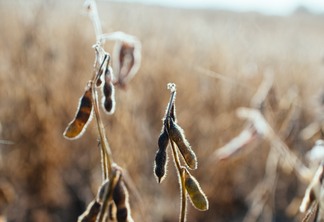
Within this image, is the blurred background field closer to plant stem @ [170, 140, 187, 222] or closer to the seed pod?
the seed pod

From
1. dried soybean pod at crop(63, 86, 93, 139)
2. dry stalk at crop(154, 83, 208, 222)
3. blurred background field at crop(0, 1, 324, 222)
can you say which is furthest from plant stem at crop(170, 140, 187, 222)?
blurred background field at crop(0, 1, 324, 222)

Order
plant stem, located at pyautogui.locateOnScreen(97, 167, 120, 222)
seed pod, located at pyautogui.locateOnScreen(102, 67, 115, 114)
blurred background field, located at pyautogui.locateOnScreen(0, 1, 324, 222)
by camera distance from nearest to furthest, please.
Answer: plant stem, located at pyautogui.locateOnScreen(97, 167, 120, 222) → seed pod, located at pyautogui.locateOnScreen(102, 67, 115, 114) → blurred background field, located at pyautogui.locateOnScreen(0, 1, 324, 222)

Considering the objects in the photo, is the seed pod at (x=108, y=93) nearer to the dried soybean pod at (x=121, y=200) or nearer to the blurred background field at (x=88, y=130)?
the dried soybean pod at (x=121, y=200)

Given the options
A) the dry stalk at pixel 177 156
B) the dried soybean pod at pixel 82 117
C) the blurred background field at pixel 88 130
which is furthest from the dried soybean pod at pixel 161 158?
the blurred background field at pixel 88 130

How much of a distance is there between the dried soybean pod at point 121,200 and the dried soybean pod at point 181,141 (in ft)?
0.24

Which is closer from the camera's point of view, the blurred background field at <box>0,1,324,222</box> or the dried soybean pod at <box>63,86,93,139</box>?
the dried soybean pod at <box>63,86,93,139</box>

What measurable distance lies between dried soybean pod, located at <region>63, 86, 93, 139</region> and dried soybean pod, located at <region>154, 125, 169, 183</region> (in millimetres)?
109

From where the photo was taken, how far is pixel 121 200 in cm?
54

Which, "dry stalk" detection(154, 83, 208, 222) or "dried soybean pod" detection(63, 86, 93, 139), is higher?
"dried soybean pod" detection(63, 86, 93, 139)

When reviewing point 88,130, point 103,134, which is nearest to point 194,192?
point 103,134

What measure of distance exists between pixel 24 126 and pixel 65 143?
0.24 m

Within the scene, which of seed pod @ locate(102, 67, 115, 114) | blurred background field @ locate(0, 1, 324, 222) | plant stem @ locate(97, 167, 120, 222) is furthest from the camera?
blurred background field @ locate(0, 1, 324, 222)

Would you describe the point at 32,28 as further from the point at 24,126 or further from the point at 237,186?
the point at 237,186

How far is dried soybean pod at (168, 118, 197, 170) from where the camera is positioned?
0.53 meters
